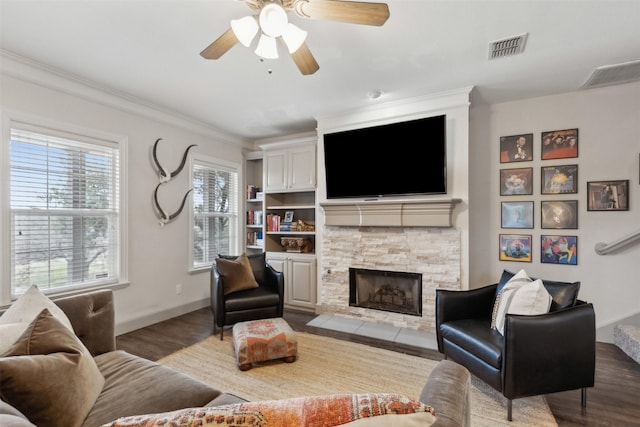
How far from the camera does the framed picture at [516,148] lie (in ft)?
10.6

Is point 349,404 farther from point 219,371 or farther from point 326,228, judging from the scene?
point 326,228

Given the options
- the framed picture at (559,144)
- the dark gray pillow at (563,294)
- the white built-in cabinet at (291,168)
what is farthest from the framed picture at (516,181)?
the white built-in cabinet at (291,168)

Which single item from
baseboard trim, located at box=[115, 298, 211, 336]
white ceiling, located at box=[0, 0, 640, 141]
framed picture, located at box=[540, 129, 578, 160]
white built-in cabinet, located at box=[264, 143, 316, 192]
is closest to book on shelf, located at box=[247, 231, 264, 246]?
white built-in cabinet, located at box=[264, 143, 316, 192]

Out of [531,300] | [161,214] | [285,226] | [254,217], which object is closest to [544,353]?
[531,300]

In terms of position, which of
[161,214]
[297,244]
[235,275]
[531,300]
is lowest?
[235,275]

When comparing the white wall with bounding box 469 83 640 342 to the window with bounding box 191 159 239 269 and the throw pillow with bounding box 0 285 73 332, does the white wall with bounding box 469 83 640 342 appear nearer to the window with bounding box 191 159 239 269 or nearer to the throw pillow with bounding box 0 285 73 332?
the window with bounding box 191 159 239 269

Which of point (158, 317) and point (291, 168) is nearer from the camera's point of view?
point (158, 317)

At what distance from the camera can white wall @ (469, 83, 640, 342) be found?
287 centimetres

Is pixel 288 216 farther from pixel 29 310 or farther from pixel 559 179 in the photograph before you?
pixel 559 179

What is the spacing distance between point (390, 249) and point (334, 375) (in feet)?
5.26

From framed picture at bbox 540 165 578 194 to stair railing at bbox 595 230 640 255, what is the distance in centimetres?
59

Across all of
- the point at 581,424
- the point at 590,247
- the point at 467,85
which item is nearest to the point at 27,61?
the point at 467,85

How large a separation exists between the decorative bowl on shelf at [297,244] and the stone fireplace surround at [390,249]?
55cm

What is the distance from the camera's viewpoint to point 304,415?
23.0 inches
